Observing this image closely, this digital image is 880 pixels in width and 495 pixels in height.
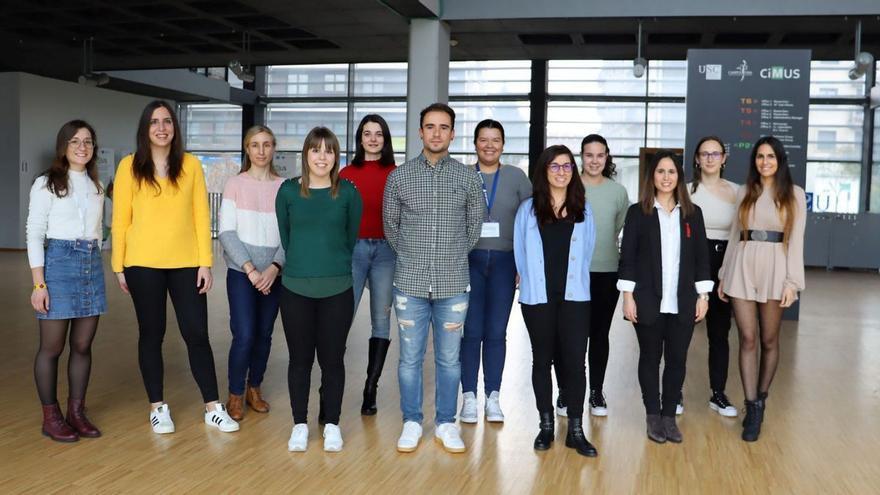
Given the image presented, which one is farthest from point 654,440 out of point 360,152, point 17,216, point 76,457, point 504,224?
point 17,216

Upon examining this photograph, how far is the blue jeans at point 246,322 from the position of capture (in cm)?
423

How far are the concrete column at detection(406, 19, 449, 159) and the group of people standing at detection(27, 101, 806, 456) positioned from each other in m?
4.83

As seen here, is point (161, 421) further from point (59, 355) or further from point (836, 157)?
point (836, 157)

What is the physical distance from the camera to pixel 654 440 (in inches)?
161

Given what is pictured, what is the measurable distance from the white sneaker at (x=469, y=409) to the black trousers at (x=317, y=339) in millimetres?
757

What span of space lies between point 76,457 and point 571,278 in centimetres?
231

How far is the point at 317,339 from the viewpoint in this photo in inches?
150

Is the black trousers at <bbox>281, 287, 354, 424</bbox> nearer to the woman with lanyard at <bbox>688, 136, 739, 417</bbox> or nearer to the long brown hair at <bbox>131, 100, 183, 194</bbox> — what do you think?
the long brown hair at <bbox>131, 100, 183, 194</bbox>

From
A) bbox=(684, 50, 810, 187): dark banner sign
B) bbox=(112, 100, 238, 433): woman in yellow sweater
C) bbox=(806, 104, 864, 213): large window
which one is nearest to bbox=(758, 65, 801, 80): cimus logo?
bbox=(684, 50, 810, 187): dark banner sign

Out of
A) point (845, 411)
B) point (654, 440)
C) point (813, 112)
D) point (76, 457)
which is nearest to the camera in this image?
point (76, 457)

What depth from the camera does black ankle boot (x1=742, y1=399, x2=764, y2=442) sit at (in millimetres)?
4156

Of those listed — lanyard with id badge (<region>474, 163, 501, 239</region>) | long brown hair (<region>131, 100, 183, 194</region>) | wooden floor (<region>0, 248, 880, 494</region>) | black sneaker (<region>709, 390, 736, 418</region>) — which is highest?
long brown hair (<region>131, 100, 183, 194</region>)

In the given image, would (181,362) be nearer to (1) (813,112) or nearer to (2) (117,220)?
(2) (117,220)

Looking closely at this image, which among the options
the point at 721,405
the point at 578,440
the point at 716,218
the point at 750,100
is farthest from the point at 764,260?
the point at 750,100
